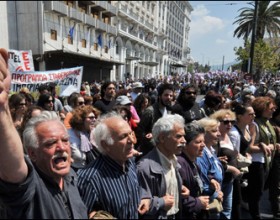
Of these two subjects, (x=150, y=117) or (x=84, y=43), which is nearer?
(x=150, y=117)

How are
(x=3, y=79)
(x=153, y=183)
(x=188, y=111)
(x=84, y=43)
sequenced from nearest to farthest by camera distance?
(x=3, y=79) < (x=153, y=183) < (x=188, y=111) < (x=84, y=43)

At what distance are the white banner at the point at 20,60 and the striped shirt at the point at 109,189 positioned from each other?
643cm

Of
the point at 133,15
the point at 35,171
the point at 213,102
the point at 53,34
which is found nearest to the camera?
the point at 35,171

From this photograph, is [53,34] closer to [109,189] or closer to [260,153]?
[260,153]

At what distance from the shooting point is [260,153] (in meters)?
4.12

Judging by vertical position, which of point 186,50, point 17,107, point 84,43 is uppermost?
point 186,50

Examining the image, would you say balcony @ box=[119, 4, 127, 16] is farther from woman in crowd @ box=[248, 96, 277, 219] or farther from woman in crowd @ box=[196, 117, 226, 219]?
woman in crowd @ box=[196, 117, 226, 219]

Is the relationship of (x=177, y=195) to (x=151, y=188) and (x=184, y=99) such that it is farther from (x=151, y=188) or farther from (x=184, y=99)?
(x=184, y=99)

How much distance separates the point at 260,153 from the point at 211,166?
1.43m

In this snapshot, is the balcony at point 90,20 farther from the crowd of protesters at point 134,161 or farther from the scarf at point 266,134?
the scarf at point 266,134

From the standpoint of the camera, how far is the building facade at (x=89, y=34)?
2300 cm

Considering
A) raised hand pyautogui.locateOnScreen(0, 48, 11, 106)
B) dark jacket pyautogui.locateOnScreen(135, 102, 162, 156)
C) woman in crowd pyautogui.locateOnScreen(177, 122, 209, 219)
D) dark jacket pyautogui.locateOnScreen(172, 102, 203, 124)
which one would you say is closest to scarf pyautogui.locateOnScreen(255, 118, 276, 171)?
dark jacket pyautogui.locateOnScreen(172, 102, 203, 124)

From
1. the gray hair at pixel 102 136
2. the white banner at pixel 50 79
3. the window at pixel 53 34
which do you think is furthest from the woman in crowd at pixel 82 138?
the window at pixel 53 34

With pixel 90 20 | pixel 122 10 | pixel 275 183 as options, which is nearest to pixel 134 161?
pixel 275 183
